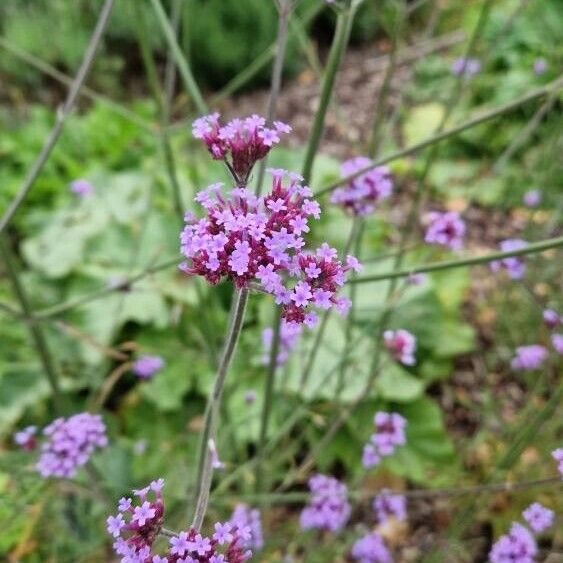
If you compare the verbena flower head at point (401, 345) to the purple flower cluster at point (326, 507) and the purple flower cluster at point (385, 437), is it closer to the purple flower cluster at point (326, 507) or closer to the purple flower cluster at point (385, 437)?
the purple flower cluster at point (385, 437)

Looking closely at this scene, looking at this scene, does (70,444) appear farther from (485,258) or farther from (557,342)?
(557,342)

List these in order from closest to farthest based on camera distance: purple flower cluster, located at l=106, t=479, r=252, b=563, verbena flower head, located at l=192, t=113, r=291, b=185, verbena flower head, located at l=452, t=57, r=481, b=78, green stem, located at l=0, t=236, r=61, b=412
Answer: purple flower cluster, located at l=106, t=479, r=252, b=563
verbena flower head, located at l=192, t=113, r=291, b=185
green stem, located at l=0, t=236, r=61, b=412
verbena flower head, located at l=452, t=57, r=481, b=78

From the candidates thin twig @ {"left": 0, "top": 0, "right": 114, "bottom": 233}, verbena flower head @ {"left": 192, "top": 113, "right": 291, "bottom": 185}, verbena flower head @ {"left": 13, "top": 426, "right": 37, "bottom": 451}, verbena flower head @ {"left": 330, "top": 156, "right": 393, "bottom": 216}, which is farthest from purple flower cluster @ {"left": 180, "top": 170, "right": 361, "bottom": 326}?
verbena flower head @ {"left": 13, "top": 426, "right": 37, "bottom": 451}

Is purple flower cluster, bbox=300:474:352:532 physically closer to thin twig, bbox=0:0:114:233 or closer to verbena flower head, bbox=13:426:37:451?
verbena flower head, bbox=13:426:37:451

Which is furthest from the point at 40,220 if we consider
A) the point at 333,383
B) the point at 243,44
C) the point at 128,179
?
the point at 243,44

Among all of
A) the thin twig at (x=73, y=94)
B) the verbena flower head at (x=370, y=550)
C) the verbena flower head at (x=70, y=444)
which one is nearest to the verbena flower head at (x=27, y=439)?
the verbena flower head at (x=70, y=444)

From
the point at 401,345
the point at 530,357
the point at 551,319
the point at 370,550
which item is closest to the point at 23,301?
the point at 401,345
